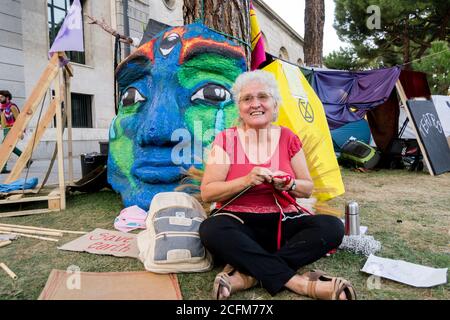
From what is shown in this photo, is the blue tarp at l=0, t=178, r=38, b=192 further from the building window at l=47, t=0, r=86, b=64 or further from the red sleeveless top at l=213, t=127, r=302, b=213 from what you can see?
the building window at l=47, t=0, r=86, b=64

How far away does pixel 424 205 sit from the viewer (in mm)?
3834

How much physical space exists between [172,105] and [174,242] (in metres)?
1.47

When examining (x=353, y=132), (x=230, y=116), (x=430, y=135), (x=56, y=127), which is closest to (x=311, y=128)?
(x=230, y=116)

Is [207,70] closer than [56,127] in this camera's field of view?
Yes

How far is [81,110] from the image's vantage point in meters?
11.2

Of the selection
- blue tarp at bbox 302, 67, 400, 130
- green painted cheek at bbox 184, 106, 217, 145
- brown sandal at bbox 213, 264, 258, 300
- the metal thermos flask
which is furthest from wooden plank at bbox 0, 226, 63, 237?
blue tarp at bbox 302, 67, 400, 130

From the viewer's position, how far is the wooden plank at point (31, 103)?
3.42 metres

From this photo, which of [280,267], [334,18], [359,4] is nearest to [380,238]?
[280,267]

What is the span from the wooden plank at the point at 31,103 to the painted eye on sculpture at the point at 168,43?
1.06m

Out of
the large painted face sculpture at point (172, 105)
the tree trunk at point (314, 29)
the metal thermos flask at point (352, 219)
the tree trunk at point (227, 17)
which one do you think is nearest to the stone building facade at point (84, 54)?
the tree trunk at point (314, 29)

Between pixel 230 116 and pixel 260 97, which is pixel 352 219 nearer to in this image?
pixel 260 97

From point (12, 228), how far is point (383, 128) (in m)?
6.95

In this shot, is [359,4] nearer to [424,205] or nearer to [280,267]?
[424,205]

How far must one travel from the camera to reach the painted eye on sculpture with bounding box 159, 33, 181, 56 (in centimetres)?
323
